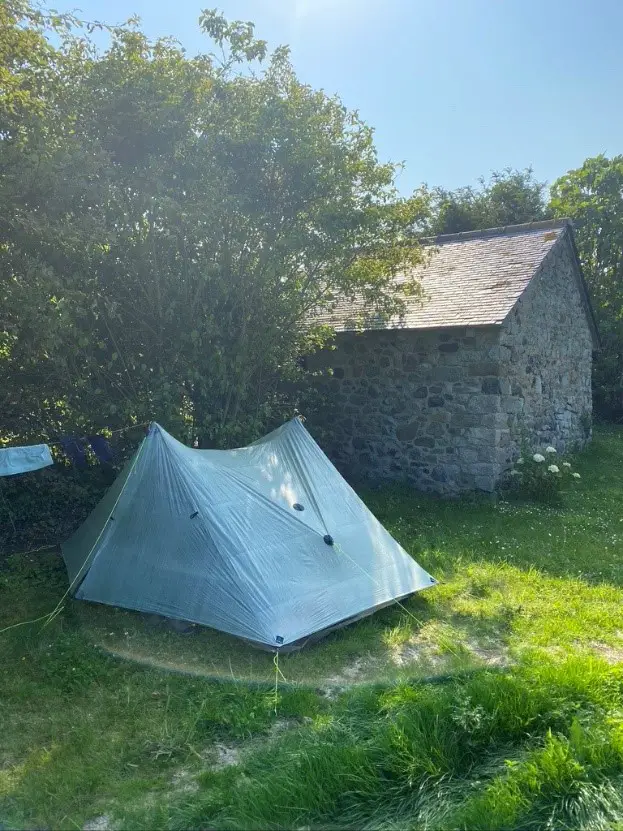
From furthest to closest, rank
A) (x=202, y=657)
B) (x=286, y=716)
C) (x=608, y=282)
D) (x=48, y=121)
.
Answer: (x=608, y=282) < (x=48, y=121) < (x=202, y=657) < (x=286, y=716)

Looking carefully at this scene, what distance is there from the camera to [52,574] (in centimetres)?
633

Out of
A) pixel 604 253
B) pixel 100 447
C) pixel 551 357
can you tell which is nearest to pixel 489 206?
pixel 604 253

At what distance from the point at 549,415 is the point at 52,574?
7732 millimetres

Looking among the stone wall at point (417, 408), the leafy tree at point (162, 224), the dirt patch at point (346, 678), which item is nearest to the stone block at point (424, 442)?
the stone wall at point (417, 408)

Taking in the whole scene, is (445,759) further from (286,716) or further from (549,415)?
(549,415)

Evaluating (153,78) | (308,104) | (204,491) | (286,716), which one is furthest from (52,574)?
(308,104)

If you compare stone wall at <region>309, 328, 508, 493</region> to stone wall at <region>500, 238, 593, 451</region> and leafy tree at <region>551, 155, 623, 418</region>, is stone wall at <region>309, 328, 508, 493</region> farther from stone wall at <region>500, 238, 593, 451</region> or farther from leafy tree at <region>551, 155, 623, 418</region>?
leafy tree at <region>551, 155, 623, 418</region>

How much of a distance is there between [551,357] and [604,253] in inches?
293

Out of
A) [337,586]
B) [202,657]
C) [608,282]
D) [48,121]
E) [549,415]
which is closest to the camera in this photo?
[202,657]

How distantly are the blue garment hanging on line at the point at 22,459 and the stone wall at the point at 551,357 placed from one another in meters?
6.24

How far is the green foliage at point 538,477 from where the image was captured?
8.86m

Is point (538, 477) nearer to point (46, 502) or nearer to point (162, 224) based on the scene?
point (162, 224)

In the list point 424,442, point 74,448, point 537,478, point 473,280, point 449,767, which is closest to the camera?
point 449,767

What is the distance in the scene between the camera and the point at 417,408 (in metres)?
9.80
